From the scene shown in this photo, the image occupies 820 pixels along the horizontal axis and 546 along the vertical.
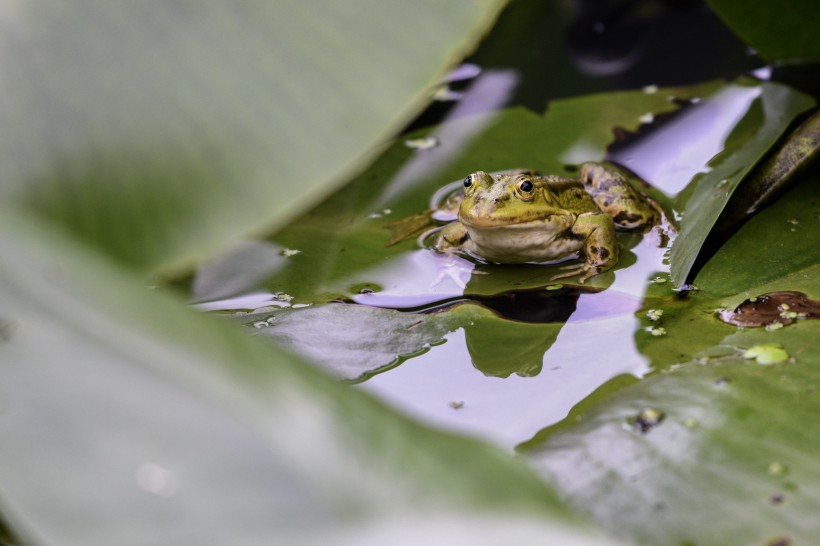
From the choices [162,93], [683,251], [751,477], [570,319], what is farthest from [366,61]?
[683,251]

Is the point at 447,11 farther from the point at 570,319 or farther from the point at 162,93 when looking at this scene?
the point at 570,319

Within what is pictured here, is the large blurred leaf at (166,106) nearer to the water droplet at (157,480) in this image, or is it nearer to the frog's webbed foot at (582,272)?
the water droplet at (157,480)

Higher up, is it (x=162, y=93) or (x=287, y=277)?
(x=162, y=93)

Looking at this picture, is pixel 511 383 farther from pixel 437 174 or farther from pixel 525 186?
pixel 437 174

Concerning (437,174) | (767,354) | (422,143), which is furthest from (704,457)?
(422,143)

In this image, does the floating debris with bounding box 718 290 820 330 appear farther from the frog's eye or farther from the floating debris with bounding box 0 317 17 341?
the floating debris with bounding box 0 317 17 341

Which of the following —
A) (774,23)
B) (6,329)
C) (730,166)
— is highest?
(6,329)

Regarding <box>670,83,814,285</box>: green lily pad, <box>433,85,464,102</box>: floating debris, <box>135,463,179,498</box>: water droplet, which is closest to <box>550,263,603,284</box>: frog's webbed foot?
<box>670,83,814,285</box>: green lily pad

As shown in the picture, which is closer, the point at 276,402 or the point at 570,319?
the point at 276,402
